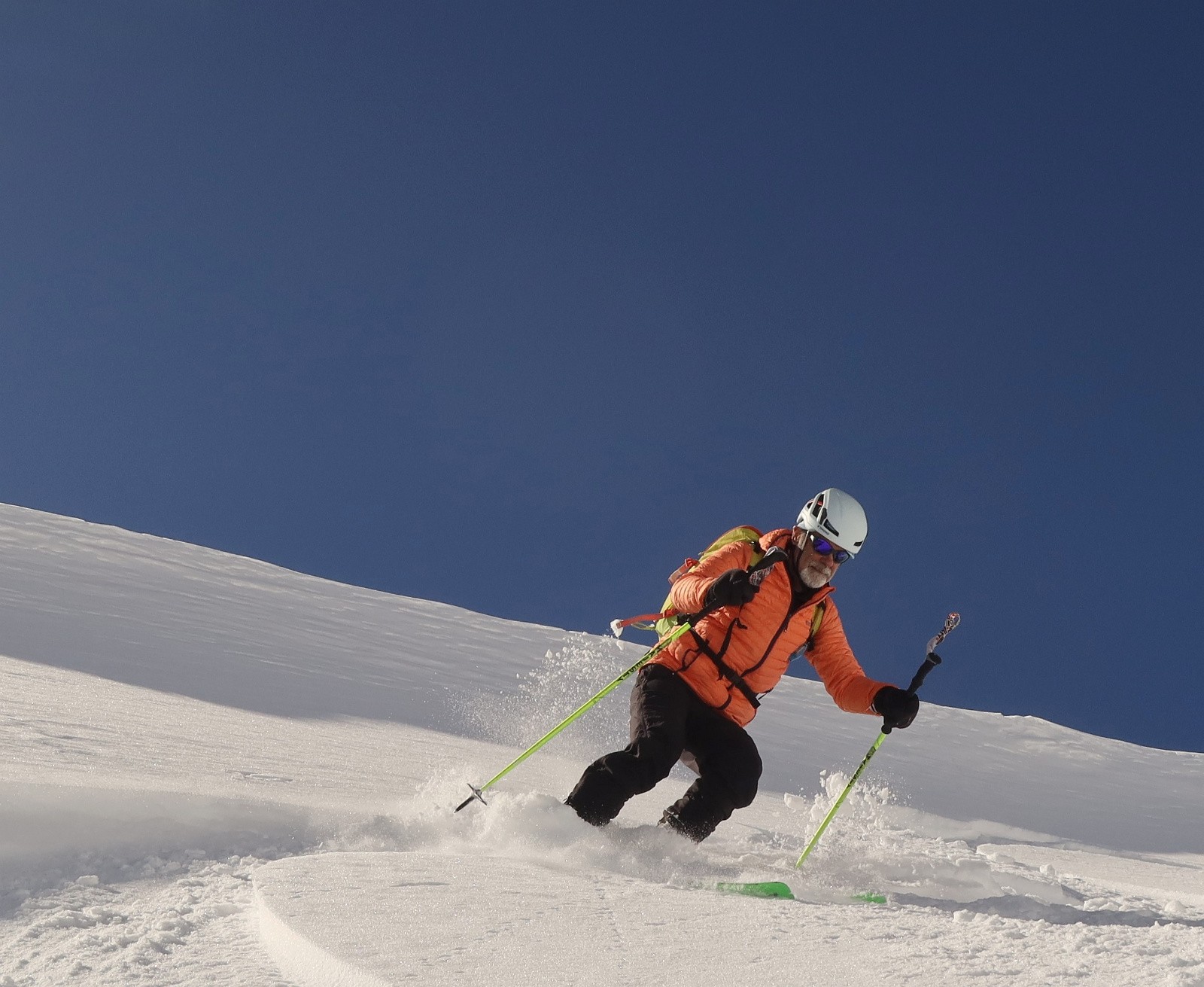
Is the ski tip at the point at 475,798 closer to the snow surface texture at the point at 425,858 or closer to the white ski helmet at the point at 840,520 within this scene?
the snow surface texture at the point at 425,858

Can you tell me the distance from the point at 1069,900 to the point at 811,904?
1.65 metres

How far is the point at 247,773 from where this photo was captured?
4.44 m

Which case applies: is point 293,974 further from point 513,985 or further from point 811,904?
point 811,904

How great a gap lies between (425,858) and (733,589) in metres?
1.67

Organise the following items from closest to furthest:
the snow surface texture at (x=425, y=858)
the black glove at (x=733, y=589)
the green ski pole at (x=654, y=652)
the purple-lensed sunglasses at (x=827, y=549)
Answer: the snow surface texture at (x=425, y=858), the black glove at (x=733, y=589), the green ski pole at (x=654, y=652), the purple-lensed sunglasses at (x=827, y=549)

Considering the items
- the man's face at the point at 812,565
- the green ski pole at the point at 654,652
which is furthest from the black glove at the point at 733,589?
the man's face at the point at 812,565

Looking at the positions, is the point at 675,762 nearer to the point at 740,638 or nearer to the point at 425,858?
the point at 740,638

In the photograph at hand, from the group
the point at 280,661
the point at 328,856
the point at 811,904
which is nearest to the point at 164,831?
the point at 328,856

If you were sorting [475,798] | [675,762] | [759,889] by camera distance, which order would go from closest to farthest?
[759,889] → [475,798] → [675,762]

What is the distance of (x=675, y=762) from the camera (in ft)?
14.3

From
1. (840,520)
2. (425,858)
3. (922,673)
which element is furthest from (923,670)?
(425,858)

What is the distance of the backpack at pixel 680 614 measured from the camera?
15.5 feet

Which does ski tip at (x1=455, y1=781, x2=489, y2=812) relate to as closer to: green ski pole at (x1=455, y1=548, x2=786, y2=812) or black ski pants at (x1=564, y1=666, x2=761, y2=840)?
green ski pole at (x1=455, y1=548, x2=786, y2=812)

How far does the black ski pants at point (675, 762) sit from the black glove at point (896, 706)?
2.13 ft
